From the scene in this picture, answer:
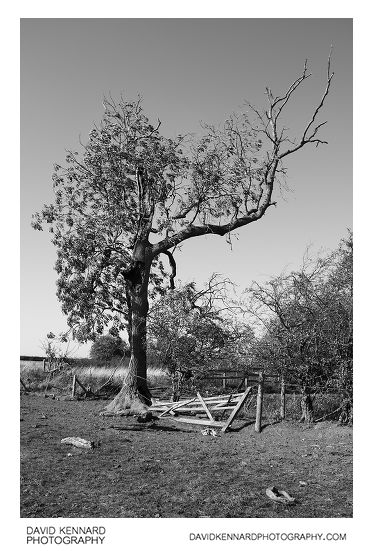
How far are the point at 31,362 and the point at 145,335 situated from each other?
17.8 m

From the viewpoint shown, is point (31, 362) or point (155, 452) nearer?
point (155, 452)

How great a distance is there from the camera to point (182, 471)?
9.42m

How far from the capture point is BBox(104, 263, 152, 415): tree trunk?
1948cm

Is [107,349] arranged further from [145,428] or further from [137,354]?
[145,428]

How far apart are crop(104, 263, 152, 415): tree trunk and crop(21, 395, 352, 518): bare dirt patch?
3.70 m

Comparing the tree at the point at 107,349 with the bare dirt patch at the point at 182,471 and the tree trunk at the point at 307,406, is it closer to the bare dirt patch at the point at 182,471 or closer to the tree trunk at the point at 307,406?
the bare dirt patch at the point at 182,471

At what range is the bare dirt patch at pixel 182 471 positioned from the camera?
700 centimetres

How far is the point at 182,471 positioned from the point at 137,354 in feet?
35.9

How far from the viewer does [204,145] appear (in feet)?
66.9

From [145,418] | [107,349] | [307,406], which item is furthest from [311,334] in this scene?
[107,349]

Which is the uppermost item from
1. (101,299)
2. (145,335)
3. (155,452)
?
(101,299)
